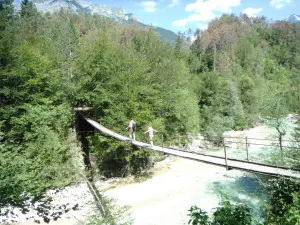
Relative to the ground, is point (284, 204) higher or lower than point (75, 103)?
lower

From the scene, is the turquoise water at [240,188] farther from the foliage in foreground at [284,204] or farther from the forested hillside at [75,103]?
the foliage in foreground at [284,204]

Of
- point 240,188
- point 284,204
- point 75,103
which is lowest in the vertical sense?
point 240,188

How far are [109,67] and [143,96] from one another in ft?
12.4

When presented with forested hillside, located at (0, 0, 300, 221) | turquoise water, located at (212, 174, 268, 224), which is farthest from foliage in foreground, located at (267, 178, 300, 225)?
forested hillside, located at (0, 0, 300, 221)

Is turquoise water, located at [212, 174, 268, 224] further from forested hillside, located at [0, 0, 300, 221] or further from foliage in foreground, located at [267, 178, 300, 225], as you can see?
foliage in foreground, located at [267, 178, 300, 225]

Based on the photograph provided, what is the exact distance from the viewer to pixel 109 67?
79.7ft

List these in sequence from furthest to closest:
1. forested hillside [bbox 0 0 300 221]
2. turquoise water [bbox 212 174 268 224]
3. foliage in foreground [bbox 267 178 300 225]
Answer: turquoise water [bbox 212 174 268 224] → forested hillside [bbox 0 0 300 221] → foliage in foreground [bbox 267 178 300 225]

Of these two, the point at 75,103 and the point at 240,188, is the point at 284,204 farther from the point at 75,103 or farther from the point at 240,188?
the point at 75,103

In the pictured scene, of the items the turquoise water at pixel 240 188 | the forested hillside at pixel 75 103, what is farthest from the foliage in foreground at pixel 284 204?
the forested hillside at pixel 75 103

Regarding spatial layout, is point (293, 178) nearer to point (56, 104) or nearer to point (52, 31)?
point (56, 104)

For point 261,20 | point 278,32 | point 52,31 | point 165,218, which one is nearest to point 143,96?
point 165,218

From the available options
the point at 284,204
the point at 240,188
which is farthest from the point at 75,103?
the point at 284,204

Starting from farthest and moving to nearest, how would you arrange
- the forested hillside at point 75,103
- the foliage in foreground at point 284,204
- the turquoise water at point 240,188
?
the turquoise water at point 240,188, the forested hillside at point 75,103, the foliage in foreground at point 284,204

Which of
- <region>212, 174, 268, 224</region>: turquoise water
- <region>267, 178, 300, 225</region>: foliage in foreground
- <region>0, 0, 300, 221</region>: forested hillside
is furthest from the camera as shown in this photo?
<region>212, 174, 268, 224</region>: turquoise water
